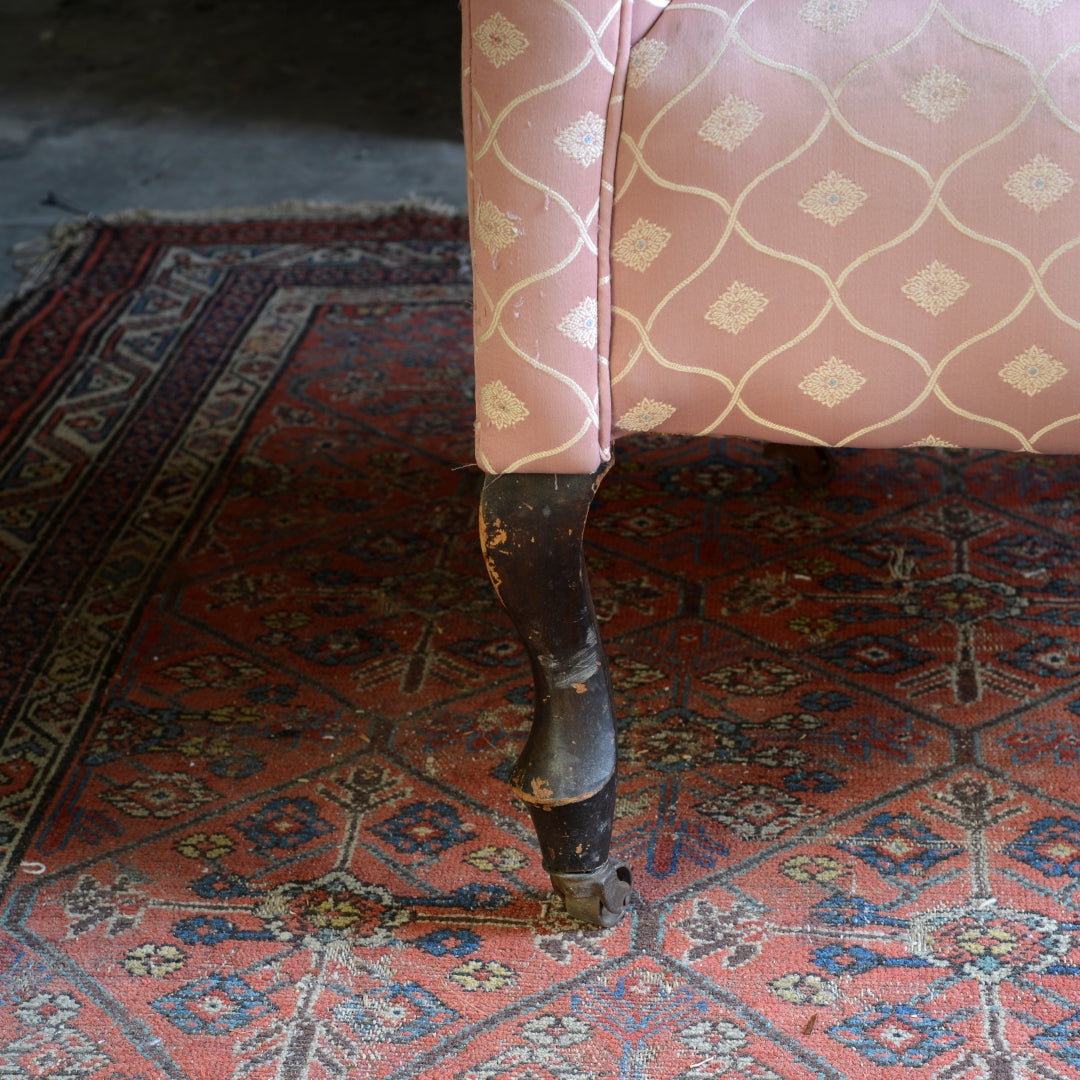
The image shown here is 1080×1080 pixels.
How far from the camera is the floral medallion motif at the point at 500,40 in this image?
824 mm

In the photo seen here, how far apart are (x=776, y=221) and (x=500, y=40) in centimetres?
20

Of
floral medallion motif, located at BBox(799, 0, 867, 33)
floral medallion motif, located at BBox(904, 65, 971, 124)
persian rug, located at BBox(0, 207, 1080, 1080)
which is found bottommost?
persian rug, located at BBox(0, 207, 1080, 1080)

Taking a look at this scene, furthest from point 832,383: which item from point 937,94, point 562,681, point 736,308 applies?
point 562,681

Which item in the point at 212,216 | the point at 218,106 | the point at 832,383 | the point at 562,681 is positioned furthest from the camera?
the point at 218,106

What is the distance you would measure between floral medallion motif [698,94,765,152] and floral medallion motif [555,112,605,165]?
6 centimetres

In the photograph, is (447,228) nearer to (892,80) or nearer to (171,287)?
(171,287)

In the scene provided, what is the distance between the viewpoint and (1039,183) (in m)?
0.81

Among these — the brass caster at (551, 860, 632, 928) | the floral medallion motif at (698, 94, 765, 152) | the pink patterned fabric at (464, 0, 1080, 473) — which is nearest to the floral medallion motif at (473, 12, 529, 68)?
the pink patterned fabric at (464, 0, 1080, 473)

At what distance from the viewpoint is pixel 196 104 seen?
3.67 m

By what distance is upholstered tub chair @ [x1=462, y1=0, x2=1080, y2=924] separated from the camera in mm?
804

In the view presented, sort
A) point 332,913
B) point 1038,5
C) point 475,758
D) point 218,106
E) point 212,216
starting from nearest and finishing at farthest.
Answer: point 1038,5 → point 332,913 → point 475,758 → point 212,216 → point 218,106

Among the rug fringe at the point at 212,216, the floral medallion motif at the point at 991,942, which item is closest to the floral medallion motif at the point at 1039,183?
the floral medallion motif at the point at 991,942

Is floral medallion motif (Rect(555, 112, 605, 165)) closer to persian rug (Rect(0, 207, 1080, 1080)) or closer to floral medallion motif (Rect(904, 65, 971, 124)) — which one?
floral medallion motif (Rect(904, 65, 971, 124))

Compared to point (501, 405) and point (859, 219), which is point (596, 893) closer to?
point (501, 405)
